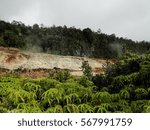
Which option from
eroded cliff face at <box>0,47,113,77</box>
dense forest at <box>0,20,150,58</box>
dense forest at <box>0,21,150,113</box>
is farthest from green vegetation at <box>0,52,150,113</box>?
dense forest at <box>0,20,150,58</box>

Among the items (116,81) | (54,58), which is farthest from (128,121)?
(54,58)

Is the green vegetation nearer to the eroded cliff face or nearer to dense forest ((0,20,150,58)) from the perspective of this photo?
the eroded cliff face

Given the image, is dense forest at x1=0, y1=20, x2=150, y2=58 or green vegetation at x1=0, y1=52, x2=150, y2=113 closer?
green vegetation at x1=0, y1=52, x2=150, y2=113

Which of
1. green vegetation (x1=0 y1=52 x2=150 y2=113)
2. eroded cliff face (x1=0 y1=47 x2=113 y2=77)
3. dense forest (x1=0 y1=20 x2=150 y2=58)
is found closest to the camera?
green vegetation (x1=0 y1=52 x2=150 y2=113)

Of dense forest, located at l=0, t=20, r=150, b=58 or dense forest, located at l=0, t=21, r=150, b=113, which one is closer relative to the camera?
dense forest, located at l=0, t=21, r=150, b=113

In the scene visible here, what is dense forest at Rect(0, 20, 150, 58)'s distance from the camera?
153 feet

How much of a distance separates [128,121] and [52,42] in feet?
164

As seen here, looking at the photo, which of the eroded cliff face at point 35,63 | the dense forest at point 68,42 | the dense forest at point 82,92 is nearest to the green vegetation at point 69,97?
the dense forest at point 82,92

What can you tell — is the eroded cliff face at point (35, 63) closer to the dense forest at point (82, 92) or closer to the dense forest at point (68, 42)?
the dense forest at point (68, 42)

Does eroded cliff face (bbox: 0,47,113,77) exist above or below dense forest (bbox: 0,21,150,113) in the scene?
above

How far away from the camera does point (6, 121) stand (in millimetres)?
4691

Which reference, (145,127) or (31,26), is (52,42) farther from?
(145,127)

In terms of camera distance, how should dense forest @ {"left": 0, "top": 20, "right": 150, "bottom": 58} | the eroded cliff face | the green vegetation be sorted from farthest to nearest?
dense forest @ {"left": 0, "top": 20, "right": 150, "bottom": 58} < the eroded cliff face < the green vegetation

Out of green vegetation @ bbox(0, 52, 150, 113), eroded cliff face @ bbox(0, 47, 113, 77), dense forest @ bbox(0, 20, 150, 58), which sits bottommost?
green vegetation @ bbox(0, 52, 150, 113)
